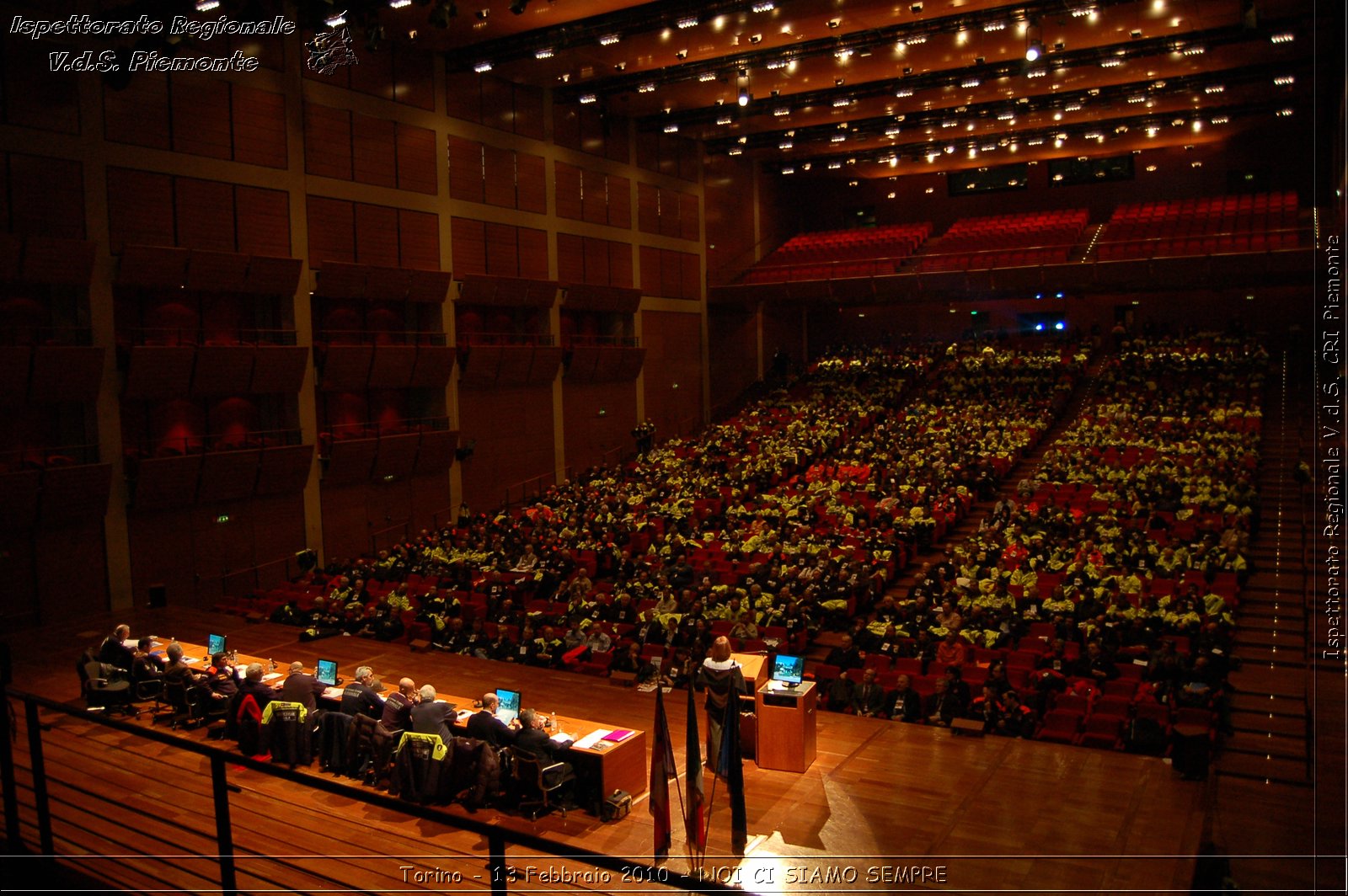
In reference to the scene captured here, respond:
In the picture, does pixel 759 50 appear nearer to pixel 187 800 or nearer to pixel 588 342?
pixel 588 342

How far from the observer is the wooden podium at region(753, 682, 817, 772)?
8.04 meters

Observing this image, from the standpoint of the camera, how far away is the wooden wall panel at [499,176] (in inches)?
863

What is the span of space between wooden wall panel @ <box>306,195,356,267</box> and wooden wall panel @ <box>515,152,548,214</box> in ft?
15.7

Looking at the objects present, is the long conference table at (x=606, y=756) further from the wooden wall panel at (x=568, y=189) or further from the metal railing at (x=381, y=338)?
the wooden wall panel at (x=568, y=189)

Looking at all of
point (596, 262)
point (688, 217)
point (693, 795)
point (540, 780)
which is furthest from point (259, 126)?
point (693, 795)

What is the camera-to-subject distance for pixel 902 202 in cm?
3344

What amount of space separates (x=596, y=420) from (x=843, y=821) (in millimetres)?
18799

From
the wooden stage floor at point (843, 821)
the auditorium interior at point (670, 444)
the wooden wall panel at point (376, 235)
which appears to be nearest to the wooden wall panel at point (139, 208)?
the auditorium interior at point (670, 444)

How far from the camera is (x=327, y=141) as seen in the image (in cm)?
1853

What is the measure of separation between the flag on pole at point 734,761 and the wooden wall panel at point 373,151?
15.8m

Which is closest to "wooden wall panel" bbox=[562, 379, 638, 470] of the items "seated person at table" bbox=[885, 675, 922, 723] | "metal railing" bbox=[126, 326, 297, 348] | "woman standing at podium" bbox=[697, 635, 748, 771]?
"metal railing" bbox=[126, 326, 297, 348]

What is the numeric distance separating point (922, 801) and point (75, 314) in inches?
564

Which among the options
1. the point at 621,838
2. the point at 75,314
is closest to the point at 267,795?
the point at 621,838

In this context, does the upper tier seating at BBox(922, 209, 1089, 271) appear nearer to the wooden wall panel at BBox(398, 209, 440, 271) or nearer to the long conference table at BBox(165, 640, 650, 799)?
the wooden wall panel at BBox(398, 209, 440, 271)
